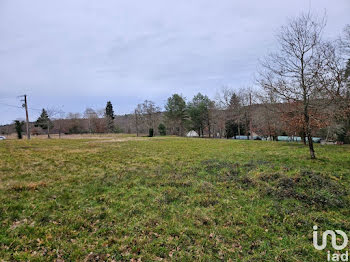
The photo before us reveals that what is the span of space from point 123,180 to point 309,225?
5.26 meters

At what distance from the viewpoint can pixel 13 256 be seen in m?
2.61

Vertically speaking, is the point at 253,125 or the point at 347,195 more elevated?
the point at 253,125

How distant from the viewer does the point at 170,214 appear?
392 cm

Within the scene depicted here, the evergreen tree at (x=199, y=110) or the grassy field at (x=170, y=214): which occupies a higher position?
the evergreen tree at (x=199, y=110)

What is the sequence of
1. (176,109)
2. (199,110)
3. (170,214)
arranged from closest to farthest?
(170,214) < (199,110) < (176,109)

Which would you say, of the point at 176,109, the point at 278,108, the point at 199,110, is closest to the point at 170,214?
the point at 278,108

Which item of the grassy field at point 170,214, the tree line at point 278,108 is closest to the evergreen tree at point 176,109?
the tree line at point 278,108

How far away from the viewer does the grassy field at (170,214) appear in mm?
2816

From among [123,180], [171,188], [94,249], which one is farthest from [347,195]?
[123,180]

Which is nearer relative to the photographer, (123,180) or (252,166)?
(123,180)

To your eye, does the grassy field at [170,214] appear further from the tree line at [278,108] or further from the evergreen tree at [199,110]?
the evergreen tree at [199,110]

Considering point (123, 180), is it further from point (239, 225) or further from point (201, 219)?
point (239, 225)

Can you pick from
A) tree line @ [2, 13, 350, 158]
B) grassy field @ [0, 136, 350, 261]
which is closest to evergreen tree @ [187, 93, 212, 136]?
tree line @ [2, 13, 350, 158]

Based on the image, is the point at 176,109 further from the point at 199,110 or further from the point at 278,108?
the point at 278,108
